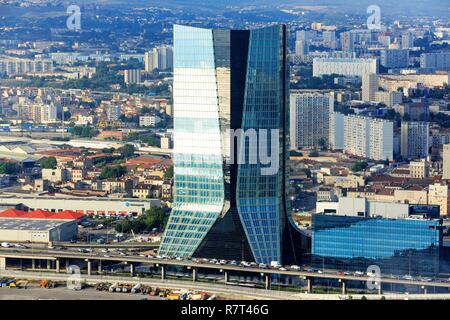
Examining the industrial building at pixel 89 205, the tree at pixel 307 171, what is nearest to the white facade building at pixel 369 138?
the tree at pixel 307 171

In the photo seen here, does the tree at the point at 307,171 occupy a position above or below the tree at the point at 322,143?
below

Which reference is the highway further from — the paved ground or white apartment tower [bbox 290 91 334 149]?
white apartment tower [bbox 290 91 334 149]

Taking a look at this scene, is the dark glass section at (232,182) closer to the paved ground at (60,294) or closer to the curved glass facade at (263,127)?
the curved glass facade at (263,127)

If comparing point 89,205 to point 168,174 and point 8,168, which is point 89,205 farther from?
point 8,168

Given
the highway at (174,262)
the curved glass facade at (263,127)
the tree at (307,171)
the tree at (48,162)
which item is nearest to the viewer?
the highway at (174,262)

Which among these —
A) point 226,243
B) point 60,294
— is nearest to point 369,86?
point 226,243

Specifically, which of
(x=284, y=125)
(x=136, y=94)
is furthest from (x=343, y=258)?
(x=136, y=94)

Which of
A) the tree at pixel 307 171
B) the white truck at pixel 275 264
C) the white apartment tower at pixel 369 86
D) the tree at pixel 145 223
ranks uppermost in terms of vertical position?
the white apartment tower at pixel 369 86

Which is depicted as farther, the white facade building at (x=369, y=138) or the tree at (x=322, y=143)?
the tree at (x=322, y=143)
